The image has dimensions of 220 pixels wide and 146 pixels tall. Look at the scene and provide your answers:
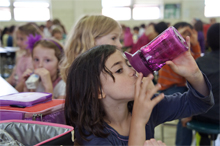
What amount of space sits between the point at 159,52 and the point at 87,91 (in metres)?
0.33

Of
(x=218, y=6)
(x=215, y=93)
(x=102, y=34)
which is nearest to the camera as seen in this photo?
(x=102, y=34)

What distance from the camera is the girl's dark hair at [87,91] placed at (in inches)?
39.2

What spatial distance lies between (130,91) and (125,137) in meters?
0.21

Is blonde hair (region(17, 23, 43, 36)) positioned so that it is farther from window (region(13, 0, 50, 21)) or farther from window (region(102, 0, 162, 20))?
window (region(102, 0, 162, 20))

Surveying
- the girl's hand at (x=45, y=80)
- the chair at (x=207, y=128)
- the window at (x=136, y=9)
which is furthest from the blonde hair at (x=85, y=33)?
the window at (x=136, y=9)

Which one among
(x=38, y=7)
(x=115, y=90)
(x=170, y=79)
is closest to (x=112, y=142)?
(x=115, y=90)

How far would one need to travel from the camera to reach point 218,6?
9.72 m

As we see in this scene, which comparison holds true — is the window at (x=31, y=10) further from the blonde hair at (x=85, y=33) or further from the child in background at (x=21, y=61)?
the blonde hair at (x=85, y=33)

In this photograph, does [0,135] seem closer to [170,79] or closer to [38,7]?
[170,79]

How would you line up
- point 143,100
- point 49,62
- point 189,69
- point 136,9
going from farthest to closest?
1. point 136,9
2. point 49,62
3. point 189,69
4. point 143,100

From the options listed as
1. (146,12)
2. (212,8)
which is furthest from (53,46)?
(146,12)

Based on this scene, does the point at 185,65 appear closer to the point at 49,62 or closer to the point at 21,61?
the point at 49,62

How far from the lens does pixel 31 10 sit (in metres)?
12.0

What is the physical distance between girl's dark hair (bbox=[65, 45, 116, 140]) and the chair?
1.02m
